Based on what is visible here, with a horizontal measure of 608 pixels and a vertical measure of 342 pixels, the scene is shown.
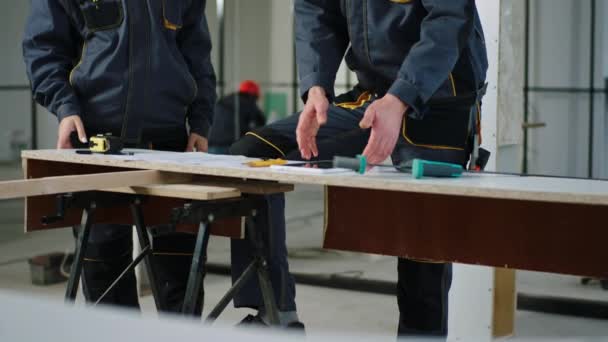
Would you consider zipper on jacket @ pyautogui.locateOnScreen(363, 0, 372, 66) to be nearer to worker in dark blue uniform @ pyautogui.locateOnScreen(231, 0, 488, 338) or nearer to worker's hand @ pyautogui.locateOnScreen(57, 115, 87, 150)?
worker in dark blue uniform @ pyautogui.locateOnScreen(231, 0, 488, 338)

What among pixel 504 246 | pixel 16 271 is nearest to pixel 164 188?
pixel 504 246

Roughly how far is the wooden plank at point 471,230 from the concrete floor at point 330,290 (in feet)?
3.21

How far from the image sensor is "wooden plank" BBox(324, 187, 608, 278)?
5.58 ft

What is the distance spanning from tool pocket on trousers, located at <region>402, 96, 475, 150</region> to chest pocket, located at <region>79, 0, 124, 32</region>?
956mm

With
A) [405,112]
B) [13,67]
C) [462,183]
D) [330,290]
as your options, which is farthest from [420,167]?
[13,67]

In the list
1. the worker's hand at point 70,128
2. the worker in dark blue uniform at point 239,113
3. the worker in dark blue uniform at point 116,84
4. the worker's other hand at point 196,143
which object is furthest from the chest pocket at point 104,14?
the worker in dark blue uniform at point 239,113

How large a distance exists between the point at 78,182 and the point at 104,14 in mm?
804

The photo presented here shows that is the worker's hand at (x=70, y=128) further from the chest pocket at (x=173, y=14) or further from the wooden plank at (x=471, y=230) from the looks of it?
the wooden plank at (x=471, y=230)

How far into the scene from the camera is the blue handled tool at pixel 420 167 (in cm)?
164

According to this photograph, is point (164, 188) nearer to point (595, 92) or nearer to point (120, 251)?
point (120, 251)

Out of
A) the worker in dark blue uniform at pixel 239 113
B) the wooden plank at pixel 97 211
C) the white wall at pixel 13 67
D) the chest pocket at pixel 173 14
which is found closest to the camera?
the wooden plank at pixel 97 211

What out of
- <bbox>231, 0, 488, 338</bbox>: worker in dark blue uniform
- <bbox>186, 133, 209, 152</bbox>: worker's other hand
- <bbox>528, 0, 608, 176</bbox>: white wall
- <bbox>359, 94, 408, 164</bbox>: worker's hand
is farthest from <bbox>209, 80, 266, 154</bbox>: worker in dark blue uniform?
<bbox>359, 94, 408, 164</bbox>: worker's hand

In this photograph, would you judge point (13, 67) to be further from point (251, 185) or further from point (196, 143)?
point (251, 185)

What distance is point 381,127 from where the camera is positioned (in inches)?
69.8
